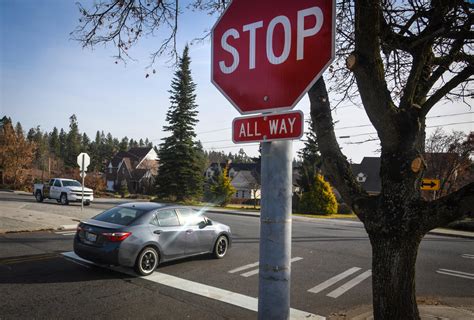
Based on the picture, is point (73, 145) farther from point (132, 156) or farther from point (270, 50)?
point (270, 50)

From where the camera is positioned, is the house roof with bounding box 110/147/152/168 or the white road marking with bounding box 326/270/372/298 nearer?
the white road marking with bounding box 326/270/372/298

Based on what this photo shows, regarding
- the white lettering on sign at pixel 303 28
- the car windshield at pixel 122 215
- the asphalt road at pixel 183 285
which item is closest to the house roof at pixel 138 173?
the asphalt road at pixel 183 285

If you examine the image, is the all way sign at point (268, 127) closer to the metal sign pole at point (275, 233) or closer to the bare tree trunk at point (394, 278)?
the metal sign pole at point (275, 233)

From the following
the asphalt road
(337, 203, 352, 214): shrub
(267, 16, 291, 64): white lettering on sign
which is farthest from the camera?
(337, 203, 352, 214): shrub

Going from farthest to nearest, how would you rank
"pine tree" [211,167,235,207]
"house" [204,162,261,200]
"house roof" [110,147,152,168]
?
"house roof" [110,147,152,168], "house" [204,162,261,200], "pine tree" [211,167,235,207]

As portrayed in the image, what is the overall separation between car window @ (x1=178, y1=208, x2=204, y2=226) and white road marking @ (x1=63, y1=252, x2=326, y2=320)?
153 centimetres

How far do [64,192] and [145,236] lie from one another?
2062 cm

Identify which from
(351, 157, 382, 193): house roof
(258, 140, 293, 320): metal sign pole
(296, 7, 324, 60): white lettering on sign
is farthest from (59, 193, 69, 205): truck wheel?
(351, 157, 382, 193): house roof

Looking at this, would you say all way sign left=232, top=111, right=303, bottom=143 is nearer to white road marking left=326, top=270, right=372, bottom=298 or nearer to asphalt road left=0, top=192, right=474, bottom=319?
asphalt road left=0, top=192, right=474, bottom=319

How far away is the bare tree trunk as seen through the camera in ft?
11.3

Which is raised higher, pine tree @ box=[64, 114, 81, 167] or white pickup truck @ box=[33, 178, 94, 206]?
pine tree @ box=[64, 114, 81, 167]

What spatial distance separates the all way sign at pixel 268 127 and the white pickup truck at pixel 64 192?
83.6ft

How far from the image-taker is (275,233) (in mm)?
1982

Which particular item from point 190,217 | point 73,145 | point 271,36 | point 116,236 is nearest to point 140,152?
point 73,145
